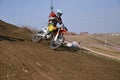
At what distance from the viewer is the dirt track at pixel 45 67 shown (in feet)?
27.4

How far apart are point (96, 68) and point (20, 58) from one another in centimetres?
335

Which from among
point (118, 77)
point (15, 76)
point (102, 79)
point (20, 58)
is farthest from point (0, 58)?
point (118, 77)

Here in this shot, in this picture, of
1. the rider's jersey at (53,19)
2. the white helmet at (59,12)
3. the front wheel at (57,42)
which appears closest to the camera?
the front wheel at (57,42)

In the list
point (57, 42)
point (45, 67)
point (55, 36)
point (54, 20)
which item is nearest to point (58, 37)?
point (55, 36)

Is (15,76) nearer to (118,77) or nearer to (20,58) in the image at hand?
(20,58)

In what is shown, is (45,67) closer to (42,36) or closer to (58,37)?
(58,37)

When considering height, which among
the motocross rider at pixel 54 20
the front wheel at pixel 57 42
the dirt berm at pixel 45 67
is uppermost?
the motocross rider at pixel 54 20

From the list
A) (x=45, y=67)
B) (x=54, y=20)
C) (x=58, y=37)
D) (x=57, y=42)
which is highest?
(x=54, y=20)

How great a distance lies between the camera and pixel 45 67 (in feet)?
30.7

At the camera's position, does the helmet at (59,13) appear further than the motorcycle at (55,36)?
Yes

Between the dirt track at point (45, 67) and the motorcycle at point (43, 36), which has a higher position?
the motorcycle at point (43, 36)

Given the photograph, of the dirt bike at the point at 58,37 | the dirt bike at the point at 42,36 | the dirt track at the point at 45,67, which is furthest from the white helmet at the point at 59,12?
the dirt track at the point at 45,67

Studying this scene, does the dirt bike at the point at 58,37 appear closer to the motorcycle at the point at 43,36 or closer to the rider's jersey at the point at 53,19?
the rider's jersey at the point at 53,19

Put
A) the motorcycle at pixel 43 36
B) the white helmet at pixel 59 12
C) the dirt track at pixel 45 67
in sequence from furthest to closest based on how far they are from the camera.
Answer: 1. the motorcycle at pixel 43 36
2. the white helmet at pixel 59 12
3. the dirt track at pixel 45 67
